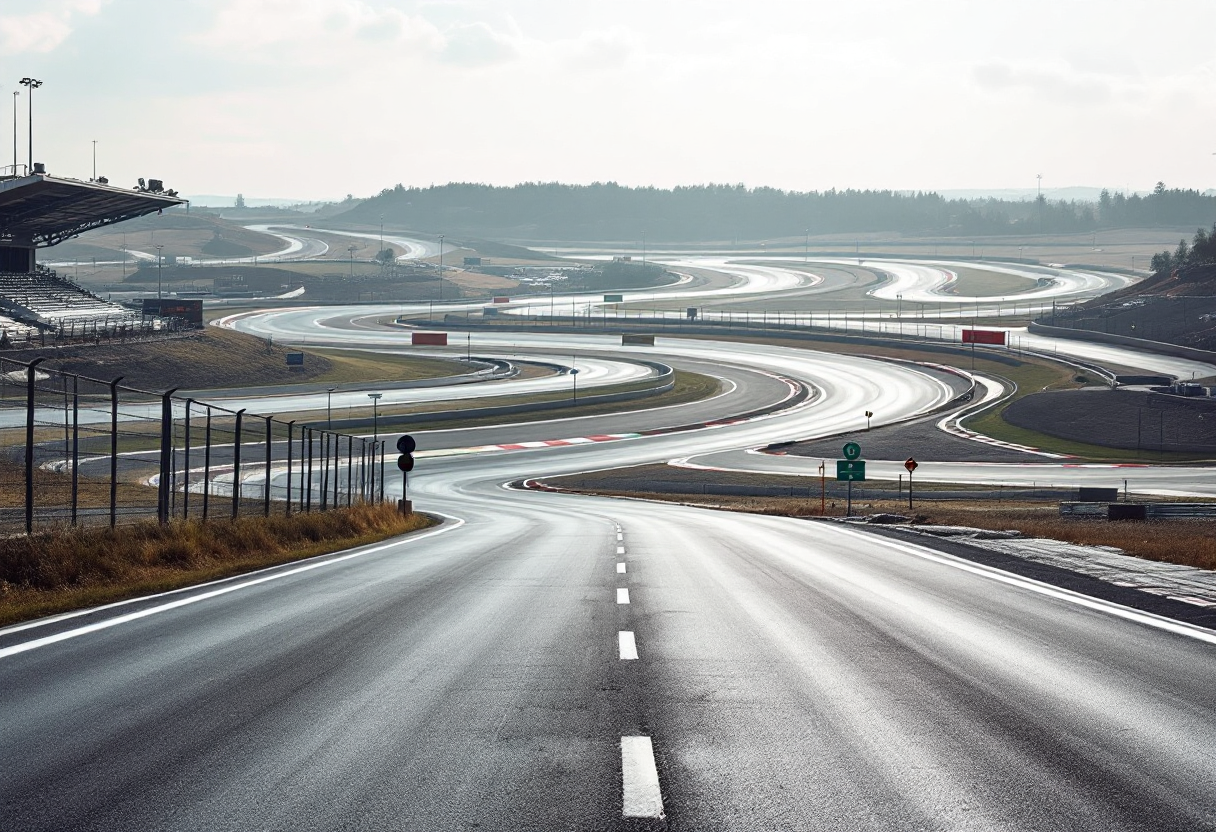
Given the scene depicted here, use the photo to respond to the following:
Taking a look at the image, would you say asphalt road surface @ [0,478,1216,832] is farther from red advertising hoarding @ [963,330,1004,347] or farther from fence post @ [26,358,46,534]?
red advertising hoarding @ [963,330,1004,347]

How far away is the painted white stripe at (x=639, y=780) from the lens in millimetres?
6371

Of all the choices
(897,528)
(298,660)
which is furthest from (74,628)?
(897,528)

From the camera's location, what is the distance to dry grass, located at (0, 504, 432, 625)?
14.6 metres

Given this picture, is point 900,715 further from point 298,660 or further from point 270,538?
point 270,538

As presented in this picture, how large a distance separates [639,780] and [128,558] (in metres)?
12.5

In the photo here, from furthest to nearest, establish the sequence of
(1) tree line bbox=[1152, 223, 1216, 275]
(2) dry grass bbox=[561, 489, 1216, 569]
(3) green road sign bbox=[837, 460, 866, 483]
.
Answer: (1) tree line bbox=[1152, 223, 1216, 275]
(3) green road sign bbox=[837, 460, 866, 483]
(2) dry grass bbox=[561, 489, 1216, 569]

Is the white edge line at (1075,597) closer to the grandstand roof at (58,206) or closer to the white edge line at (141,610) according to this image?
the white edge line at (141,610)

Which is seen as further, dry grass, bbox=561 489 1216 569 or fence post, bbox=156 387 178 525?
dry grass, bbox=561 489 1216 569

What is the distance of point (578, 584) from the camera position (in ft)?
57.7

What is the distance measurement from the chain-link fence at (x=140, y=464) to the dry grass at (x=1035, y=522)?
16331 mm

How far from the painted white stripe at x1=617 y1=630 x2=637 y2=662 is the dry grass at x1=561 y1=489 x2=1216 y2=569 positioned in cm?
1132

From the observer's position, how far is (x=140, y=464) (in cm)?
5594

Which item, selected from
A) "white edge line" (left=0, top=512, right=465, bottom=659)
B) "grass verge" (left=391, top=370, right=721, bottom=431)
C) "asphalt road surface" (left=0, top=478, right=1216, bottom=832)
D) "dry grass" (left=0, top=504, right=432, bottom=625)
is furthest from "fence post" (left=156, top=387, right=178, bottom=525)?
"grass verge" (left=391, top=370, right=721, bottom=431)

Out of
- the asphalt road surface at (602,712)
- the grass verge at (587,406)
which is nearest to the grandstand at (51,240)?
the grass verge at (587,406)
